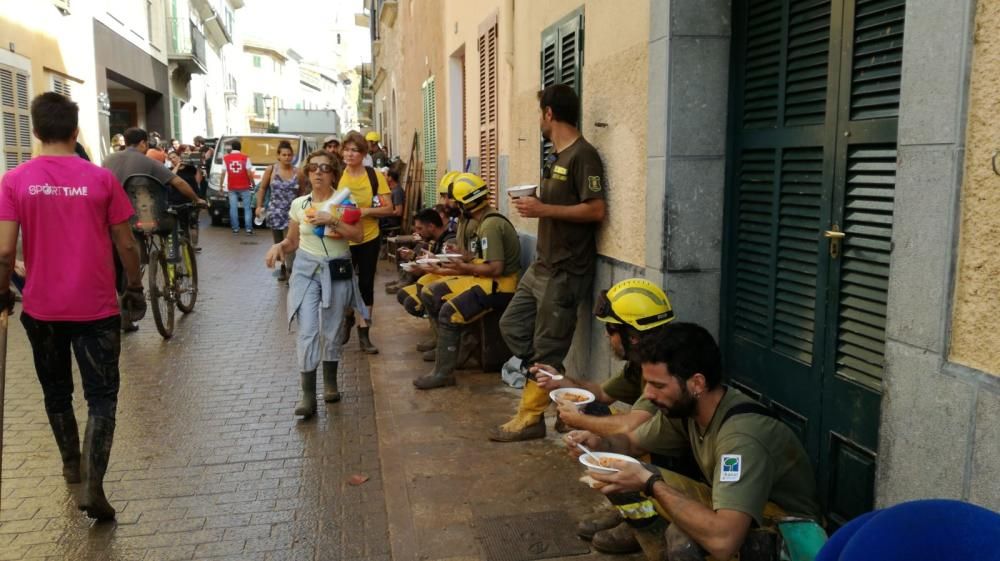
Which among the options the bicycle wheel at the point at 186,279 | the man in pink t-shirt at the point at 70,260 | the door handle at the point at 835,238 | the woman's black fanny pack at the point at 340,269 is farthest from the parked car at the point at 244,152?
the door handle at the point at 835,238

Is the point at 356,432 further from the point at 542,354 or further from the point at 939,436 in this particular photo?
the point at 939,436

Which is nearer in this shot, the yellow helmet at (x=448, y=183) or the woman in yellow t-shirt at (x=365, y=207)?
the yellow helmet at (x=448, y=183)

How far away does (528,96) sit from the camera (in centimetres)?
736

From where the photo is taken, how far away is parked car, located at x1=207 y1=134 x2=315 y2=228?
66.2 ft

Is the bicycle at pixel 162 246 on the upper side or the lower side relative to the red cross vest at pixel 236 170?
lower

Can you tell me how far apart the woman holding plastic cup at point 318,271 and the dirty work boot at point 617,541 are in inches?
105

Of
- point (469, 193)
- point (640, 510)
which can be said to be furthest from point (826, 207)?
point (469, 193)

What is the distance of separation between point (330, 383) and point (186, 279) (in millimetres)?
4042

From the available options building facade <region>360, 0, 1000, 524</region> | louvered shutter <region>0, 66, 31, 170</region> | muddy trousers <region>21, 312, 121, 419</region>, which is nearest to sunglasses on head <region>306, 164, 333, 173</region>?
building facade <region>360, 0, 1000, 524</region>

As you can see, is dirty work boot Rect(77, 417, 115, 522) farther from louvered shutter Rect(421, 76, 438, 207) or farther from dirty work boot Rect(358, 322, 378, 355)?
louvered shutter Rect(421, 76, 438, 207)

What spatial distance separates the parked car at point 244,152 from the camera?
20172 millimetres

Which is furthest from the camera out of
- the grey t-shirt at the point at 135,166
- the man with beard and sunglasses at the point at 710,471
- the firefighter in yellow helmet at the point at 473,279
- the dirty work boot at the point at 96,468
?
the grey t-shirt at the point at 135,166

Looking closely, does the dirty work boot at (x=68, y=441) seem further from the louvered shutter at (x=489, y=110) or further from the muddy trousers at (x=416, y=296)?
the louvered shutter at (x=489, y=110)

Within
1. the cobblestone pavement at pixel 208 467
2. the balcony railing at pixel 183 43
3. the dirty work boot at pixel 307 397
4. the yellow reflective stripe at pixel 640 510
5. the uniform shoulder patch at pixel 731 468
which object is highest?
the balcony railing at pixel 183 43
